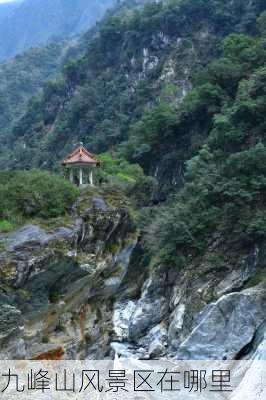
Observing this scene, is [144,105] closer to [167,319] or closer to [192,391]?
[167,319]

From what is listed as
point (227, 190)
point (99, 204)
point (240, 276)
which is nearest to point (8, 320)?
point (99, 204)

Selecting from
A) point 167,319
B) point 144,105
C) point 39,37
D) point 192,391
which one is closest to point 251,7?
point 144,105

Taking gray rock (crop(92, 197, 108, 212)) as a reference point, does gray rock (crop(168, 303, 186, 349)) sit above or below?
below

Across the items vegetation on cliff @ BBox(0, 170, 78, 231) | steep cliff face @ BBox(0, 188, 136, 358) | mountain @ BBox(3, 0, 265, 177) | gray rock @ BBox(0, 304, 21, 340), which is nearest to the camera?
gray rock @ BBox(0, 304, 21, 340)

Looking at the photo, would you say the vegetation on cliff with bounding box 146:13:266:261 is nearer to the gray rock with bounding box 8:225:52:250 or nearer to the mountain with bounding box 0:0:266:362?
the mountain with bounding box 0:0:266:362

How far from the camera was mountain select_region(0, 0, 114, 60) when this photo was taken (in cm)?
11625

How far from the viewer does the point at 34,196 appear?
17.0m

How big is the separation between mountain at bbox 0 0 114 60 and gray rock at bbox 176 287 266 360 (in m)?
103

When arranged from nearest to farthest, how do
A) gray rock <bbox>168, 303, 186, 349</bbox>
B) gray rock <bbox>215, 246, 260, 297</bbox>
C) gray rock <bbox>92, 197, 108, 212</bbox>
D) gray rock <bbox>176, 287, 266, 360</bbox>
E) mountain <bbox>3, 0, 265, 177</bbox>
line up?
gray rock <bbox>176, 287, 266, 360</bbox>, gray rock <bbox>168, 303, 186, 349</bbox>, gray rock <bbox>215, 246, 260, 297</bbox>, gray rock <bbox>92, 197, 108, 212</bbox>, mountain <bbox>3, 0, 265, 177</bbox>

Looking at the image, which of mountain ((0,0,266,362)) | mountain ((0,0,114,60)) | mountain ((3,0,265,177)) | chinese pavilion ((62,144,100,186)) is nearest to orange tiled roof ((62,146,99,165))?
chinese pavilion ((62,144,100,186))

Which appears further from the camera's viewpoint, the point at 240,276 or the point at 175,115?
the point at 175,115

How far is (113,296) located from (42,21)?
363 feet

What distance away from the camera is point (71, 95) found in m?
48.8

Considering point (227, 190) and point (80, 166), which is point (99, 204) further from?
point (227, 190)
